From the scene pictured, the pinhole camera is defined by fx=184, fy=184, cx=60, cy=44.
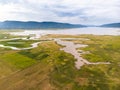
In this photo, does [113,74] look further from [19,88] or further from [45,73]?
[19,88]

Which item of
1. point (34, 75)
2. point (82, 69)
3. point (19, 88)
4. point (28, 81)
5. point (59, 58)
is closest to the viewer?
point (19, 88)

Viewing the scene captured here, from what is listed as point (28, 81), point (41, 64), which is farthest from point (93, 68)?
point (28, 81)

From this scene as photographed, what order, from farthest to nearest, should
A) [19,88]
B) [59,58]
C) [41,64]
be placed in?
[59,58], [41,64], [19,88]

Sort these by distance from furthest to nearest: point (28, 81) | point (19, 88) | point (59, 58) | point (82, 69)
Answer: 1. point (59, 58)
2. point (82, 69)
3. point (28, 81)
4. point (19, 88)

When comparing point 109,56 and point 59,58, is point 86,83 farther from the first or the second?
point 109,56

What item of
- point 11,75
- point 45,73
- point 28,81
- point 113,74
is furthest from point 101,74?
point 11,75

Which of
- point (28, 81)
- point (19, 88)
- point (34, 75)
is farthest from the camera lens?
point (34, 75)

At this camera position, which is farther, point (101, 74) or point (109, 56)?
point (109, 56)

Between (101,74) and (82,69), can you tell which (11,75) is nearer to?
(82,69)

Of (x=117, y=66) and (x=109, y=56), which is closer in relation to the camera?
(x=117, y=66)
